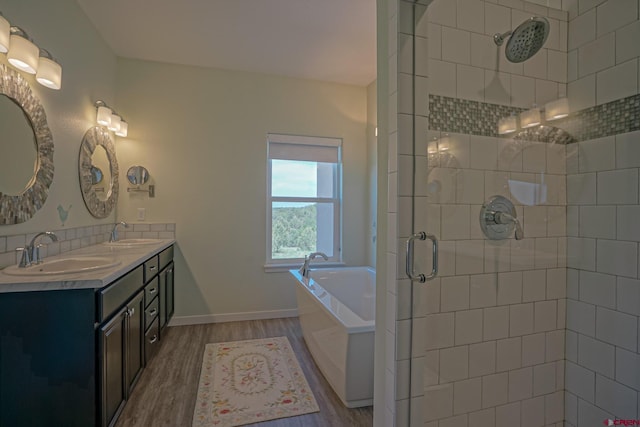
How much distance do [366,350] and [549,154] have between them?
1.43m

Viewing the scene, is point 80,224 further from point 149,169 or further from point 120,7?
point 120,7

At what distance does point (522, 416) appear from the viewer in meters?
1.52

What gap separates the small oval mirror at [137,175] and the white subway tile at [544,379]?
349cm

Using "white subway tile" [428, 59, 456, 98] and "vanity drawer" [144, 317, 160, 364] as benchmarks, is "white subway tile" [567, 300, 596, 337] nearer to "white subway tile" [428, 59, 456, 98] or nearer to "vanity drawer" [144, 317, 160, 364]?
"white subway tile" [428, 59, 456, 98]

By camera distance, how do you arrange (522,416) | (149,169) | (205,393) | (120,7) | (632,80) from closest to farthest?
(632,80) < (522,416) < (205,393) < (120,7) < (149,169)

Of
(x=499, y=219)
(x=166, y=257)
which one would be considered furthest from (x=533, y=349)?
(x=166, y=257)

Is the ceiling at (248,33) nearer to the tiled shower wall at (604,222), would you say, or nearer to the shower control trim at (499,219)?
the tiled shower wall at (604,222)

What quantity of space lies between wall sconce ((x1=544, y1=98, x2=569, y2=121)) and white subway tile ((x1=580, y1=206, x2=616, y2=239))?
464 mm

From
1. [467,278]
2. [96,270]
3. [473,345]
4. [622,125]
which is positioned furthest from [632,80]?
[96,270]

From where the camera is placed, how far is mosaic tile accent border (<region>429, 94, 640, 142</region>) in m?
1.33

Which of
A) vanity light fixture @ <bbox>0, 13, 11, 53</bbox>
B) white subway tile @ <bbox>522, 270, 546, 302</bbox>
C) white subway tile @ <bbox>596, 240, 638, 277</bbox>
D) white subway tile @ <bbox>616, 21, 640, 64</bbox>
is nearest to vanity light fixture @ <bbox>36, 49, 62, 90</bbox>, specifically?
vanity light fixture @ <bbox>0, 13, 11, 53</bbox>

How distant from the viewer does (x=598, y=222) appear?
1471 millimetres

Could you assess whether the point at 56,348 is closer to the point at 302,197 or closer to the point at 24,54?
the point at 24,54

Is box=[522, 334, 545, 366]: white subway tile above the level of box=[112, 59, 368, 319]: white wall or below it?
below
